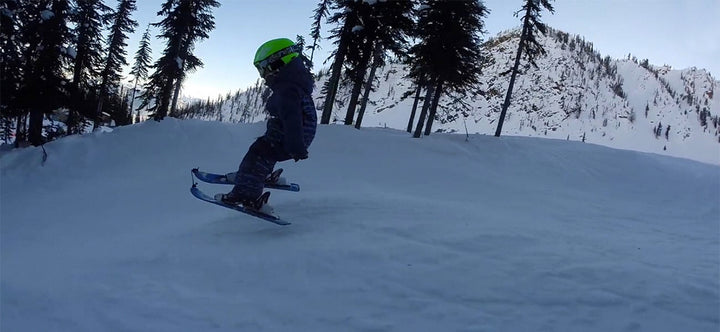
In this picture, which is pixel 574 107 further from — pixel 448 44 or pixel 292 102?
pixel 292 102

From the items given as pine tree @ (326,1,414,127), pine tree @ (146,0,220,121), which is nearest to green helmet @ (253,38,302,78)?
pine tree @ (146,0,220,121)

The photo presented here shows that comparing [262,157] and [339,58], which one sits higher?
[339,58]

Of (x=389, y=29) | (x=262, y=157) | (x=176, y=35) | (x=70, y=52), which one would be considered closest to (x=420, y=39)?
(x=389, y=29)

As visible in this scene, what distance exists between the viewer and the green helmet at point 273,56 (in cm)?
492

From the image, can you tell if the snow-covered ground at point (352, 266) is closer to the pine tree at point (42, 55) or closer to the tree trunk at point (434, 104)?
the pine tree at point (42, 55)

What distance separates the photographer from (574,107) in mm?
147625

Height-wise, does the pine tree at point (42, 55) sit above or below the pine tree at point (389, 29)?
below

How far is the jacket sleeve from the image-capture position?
478 cm

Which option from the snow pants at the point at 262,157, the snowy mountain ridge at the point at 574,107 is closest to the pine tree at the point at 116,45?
the snow pants at the point at 262,157

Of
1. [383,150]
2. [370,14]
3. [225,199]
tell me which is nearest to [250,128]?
[383,150]

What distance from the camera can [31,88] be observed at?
20.4 meters

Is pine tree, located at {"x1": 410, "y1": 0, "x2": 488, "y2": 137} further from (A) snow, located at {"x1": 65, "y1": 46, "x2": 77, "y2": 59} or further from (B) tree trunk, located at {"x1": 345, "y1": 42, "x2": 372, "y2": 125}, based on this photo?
(A) snow, located at {"x1": 65, "y1": 46, "x2": 77, "y2": 59}

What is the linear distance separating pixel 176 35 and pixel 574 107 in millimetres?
150152

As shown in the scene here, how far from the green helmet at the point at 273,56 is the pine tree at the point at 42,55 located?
2096cm
